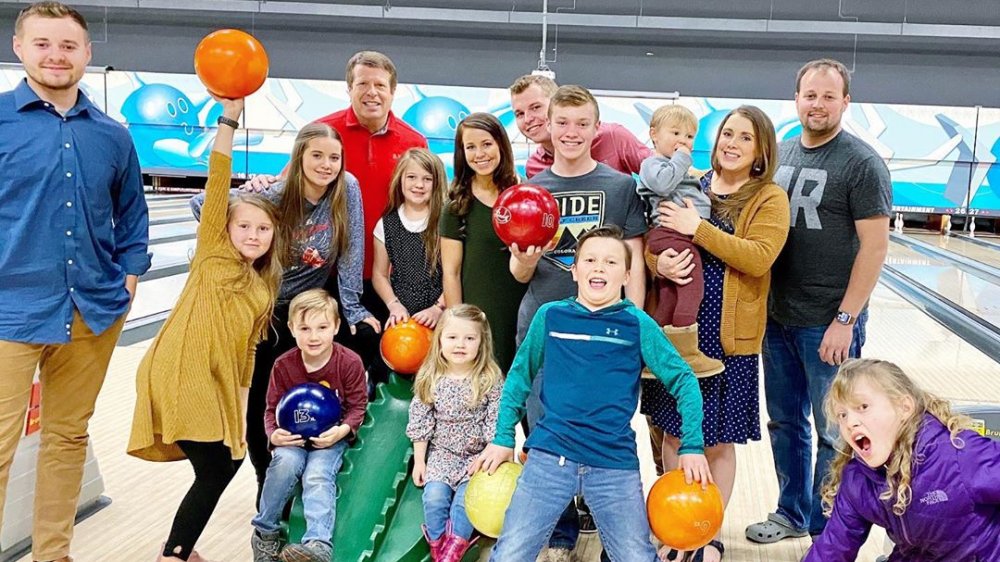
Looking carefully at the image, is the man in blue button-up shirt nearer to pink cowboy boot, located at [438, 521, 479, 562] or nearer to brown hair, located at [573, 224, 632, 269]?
pink cowboy boot, located at [438, 521, 479, 562]

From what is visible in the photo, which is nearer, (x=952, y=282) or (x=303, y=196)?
(x=303, y=196)

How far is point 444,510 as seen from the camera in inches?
84.7

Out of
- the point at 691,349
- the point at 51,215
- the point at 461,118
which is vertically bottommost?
the point at 691,349

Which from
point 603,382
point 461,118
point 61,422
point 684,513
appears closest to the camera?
point 684,513

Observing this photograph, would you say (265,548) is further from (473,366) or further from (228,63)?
(228,63)

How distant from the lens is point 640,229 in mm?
2199

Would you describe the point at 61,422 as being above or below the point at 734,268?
below

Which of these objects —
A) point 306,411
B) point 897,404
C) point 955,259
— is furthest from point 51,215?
point 955,259

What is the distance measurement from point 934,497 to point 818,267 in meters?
0.86

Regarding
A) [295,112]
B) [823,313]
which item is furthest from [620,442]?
[295,112]

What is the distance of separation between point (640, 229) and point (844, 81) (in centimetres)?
69

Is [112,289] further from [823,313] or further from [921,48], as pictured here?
[921,48]

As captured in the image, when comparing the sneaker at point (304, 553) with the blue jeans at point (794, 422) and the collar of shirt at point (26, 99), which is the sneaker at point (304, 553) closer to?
the collar of shirt at point (26, 99)

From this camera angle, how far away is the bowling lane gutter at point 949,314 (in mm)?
5023
